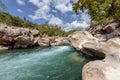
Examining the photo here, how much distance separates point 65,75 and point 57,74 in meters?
0.74

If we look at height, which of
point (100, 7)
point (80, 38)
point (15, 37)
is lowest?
point (80, 38)

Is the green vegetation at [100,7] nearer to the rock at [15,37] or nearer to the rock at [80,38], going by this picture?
the rock at [80,38]

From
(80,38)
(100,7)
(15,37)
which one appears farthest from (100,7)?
(15,37)

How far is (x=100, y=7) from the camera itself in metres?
21.2

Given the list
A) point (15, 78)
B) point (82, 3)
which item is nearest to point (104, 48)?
point (15, 78)

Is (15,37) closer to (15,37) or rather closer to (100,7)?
(15,37)

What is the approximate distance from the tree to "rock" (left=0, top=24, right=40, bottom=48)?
15339 millimetres

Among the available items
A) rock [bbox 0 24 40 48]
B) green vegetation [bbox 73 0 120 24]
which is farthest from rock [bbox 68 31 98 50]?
rock [bbox 0 24 40 48]

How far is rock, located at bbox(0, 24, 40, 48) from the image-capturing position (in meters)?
31.8

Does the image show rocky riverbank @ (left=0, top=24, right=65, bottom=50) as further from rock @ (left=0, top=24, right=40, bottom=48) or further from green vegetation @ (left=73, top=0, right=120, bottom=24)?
green vegetation @ (left=73, top=0, right=120, bottom=24)

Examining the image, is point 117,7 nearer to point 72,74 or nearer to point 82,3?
point 82,3

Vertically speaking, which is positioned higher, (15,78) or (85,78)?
(85,78)

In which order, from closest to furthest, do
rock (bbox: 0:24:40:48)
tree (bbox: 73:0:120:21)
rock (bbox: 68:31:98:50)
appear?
1. tree (bbox: 73:0:120:21)
2. rock (bbox: 68:31:98:50)
3. rock (bbox: 0:24:40:48)

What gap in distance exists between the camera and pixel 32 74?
41.4 feet
